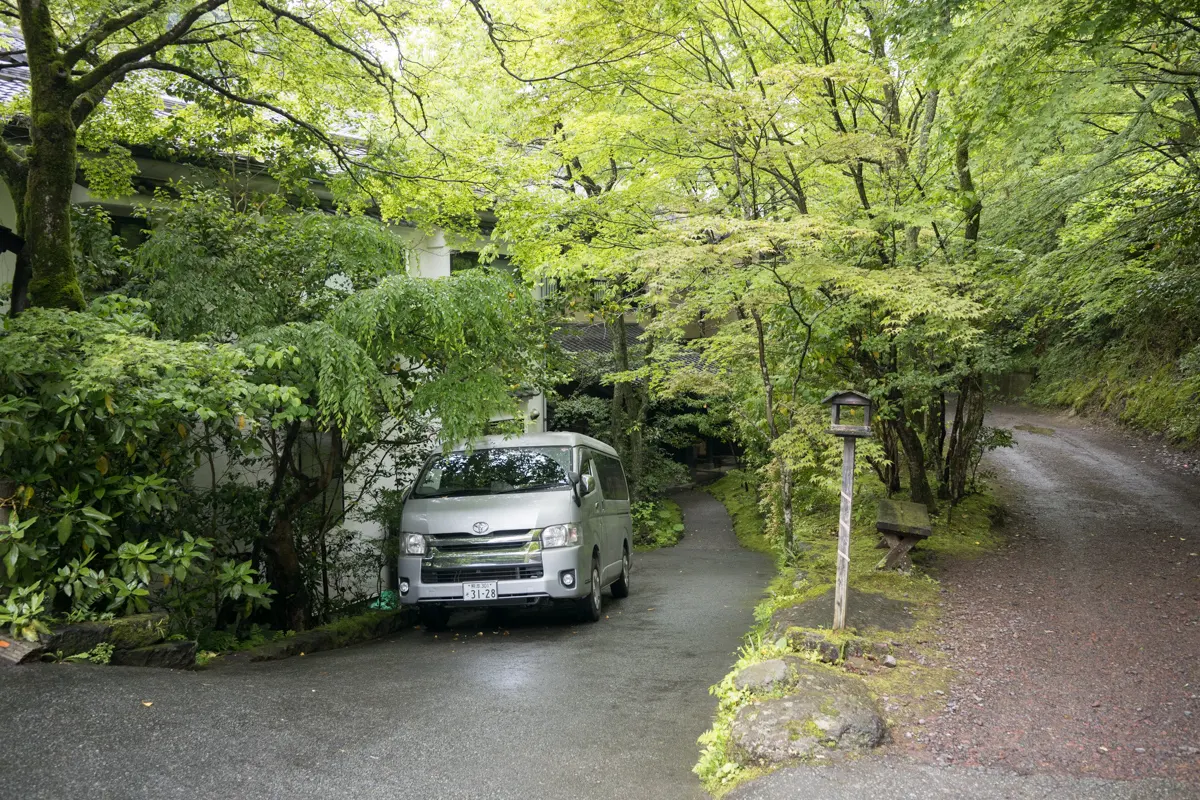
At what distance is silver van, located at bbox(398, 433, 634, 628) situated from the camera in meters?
8.20

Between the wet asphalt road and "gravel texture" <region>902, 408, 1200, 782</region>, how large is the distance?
180cm

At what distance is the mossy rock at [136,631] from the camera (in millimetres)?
5664

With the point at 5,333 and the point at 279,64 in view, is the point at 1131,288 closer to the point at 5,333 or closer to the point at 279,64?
the point at 279,64

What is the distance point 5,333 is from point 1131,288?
575 inches

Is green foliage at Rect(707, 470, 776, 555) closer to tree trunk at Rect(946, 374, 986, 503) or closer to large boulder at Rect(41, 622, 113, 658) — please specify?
tree trunk at Rect(946, 374, 986, 503)

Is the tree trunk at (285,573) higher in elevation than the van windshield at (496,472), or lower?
lower

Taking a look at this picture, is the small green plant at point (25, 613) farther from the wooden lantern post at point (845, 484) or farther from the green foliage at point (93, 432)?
the wooden lantern post at point (845, 484)

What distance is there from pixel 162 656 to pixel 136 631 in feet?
0.87

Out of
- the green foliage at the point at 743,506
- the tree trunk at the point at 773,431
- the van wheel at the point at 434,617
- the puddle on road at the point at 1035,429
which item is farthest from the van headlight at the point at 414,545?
the puddle on road at the point at 1035,429

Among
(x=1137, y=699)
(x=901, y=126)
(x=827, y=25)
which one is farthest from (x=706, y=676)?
(x=827, y=25)

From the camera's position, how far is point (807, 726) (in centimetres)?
443

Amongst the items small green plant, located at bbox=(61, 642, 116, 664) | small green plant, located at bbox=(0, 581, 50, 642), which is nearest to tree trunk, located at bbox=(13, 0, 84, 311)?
small green plant, located at bbox=(0, 581, 50, 642)

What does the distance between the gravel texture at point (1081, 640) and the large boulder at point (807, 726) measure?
29cm

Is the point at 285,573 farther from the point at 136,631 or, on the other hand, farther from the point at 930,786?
the point at 930,786
